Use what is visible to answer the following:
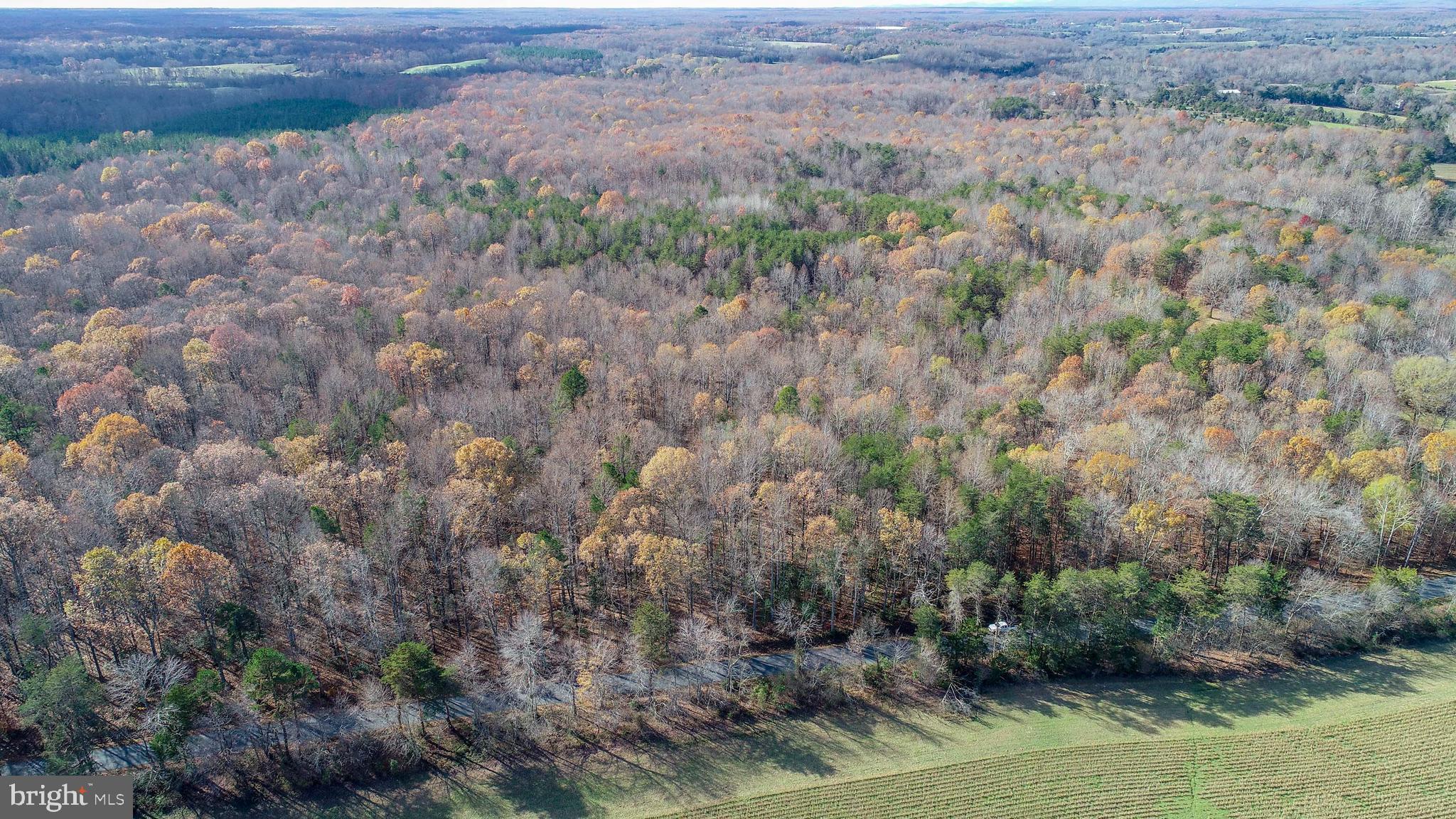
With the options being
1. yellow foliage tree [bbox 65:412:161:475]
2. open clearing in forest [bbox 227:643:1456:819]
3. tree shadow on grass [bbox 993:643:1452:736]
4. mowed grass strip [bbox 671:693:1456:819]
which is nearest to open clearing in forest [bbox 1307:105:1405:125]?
tree shadow on grass [bbox 993:643:1452:736]

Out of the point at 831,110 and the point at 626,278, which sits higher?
the point at 831,110

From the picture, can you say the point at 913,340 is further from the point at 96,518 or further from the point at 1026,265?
the point at 96,518

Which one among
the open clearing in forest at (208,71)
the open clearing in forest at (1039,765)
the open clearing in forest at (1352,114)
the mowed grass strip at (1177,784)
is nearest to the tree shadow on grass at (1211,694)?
the open clearing in forest at (1039,765)

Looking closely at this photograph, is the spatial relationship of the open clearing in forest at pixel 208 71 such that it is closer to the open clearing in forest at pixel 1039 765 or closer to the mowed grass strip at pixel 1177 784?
the open clearing in forest at pixel 1039 765

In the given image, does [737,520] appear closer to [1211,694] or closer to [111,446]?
[1211,694]

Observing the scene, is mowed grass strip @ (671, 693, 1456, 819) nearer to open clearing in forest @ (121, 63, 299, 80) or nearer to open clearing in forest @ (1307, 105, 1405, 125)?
open clearing in forest @ (1307, 105, 1405, 125)

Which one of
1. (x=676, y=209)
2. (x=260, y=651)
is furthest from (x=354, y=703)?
(x=676, y=209)
